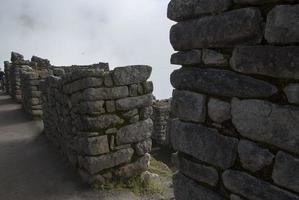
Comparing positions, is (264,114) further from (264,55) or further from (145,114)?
(145,114)

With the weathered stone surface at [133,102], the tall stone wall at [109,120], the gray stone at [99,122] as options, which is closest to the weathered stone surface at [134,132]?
the tall stone wall at [109,120]

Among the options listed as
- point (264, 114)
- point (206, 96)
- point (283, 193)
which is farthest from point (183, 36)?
point (283, 193)

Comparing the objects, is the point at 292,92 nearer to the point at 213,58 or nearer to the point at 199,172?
the point at 213,58

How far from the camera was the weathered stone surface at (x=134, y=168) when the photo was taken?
16.3ft

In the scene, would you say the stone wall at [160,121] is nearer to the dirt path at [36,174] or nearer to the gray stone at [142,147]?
the dirt path at [36,174]

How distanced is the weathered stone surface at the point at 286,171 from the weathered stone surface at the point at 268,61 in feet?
1.55

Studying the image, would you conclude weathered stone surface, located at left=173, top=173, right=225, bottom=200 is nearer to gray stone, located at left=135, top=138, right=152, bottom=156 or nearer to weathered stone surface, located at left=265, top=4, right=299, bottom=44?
weathered stone surface, located at left=265, top=4, right=299, bottom=44

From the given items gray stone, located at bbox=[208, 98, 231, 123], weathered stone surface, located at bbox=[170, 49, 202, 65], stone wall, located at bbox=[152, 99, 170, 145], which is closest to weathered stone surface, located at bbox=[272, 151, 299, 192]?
gray stone, located at bbox=[208, 98, 231, 123]

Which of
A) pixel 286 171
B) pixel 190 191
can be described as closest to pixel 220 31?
pixel 286 171

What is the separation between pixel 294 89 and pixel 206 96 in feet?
2.30

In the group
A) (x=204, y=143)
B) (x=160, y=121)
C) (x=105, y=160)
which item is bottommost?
(x=160, y=121)

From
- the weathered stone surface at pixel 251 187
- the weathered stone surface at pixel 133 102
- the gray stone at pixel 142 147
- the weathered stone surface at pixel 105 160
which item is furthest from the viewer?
the gray stone at pixel 142 147

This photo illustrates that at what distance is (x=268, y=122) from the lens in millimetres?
1912

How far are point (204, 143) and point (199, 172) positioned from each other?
25cm
